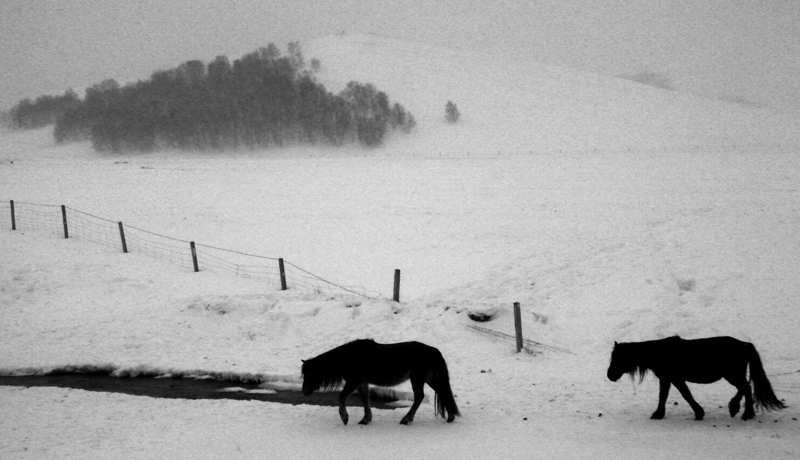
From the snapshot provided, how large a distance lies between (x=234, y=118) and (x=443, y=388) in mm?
83848

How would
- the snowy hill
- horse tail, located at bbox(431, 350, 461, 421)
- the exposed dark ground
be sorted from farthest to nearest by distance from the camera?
the snowy hill → the exposed dark ground → horse tail, located at bbox(431, 350, 461, 421)

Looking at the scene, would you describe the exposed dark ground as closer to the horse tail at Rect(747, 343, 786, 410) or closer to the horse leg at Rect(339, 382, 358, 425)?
the horse leg at Rect(339, 382, 358, 425)

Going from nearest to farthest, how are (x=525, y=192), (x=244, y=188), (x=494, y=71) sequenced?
(x=525, y=192) < (x=244, y=188) < (x=494, y=71)

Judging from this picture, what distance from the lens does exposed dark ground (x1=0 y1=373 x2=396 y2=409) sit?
10.5 metres

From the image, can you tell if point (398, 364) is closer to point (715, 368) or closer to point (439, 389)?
point (439, 389)

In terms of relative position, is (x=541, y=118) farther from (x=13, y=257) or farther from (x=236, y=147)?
(x=13, y=257)

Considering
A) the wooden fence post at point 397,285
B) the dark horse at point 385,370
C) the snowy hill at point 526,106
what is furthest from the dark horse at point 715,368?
the snowy hill at point 526,106

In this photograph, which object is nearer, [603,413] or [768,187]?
[603,413]

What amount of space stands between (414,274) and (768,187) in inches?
871

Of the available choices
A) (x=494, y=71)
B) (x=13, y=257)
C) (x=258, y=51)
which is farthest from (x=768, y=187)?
(x=258, y=51)

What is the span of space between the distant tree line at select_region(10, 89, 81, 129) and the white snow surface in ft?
243

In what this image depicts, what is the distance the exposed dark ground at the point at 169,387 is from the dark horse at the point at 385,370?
178 cm

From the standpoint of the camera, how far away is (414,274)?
20812 millimetres

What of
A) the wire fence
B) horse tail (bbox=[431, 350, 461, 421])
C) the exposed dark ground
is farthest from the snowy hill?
horse tail (bbox=[431, 350, 461, 421])
